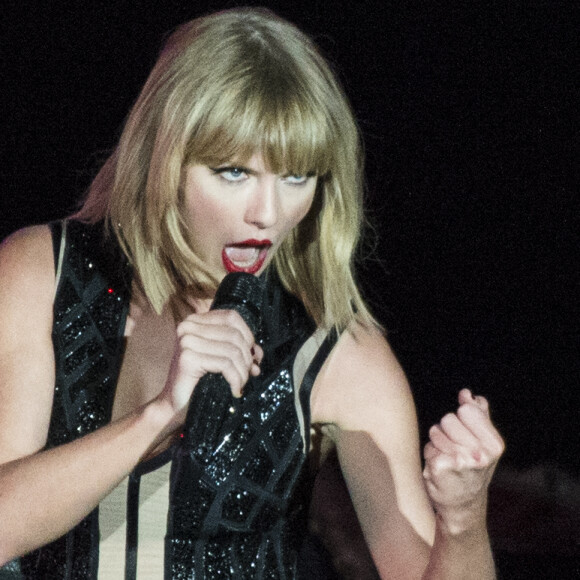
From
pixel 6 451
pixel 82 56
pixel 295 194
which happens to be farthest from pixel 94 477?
pixel 82 56

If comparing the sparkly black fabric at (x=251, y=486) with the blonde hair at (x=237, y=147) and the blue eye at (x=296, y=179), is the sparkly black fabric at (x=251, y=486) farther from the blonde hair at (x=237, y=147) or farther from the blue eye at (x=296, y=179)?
the blue eye at (x=296, y=179)

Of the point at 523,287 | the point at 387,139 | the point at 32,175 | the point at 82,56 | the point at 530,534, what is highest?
the point at 82,56

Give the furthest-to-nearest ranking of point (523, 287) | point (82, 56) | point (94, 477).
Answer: point (82, 56)
point (523, 287)
point (94, 477)

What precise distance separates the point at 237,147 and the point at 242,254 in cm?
18

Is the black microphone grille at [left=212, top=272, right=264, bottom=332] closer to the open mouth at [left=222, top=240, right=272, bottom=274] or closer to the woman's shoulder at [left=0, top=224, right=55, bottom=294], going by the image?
the open mouth at [left=222, top=240, right=272, bottom=274]

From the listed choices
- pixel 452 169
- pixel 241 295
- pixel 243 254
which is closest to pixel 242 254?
pixel 243 254

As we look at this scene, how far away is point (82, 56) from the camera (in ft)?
7.11

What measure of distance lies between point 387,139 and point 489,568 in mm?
1116

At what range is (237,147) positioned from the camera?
130 centimetres

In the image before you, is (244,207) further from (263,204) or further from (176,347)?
(176,347)

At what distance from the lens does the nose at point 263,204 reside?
133 cm

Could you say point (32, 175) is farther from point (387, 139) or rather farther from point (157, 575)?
point (157, 575)

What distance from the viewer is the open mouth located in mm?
1375

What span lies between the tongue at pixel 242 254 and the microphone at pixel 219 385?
0.65 ft
